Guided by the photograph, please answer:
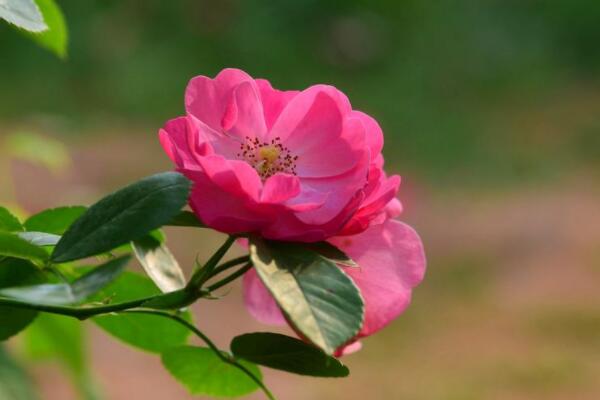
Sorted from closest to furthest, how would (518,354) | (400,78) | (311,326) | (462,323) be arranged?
(311,326)
(518,354)
(462,323)
(400,78)

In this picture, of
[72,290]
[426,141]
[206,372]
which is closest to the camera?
[72,290]

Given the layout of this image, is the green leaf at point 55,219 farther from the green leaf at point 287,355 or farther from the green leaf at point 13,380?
the green leaf at point 13,380

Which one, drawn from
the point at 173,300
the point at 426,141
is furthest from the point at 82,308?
the point at 426,141

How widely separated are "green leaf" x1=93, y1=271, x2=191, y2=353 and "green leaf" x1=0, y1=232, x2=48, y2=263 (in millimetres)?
69

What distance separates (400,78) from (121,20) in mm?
755

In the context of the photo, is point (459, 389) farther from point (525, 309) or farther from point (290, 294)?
point (290, 294)

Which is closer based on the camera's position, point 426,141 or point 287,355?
point 287,355

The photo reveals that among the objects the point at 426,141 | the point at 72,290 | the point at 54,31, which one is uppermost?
the point at 426,141

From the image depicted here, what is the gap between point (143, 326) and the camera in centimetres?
37

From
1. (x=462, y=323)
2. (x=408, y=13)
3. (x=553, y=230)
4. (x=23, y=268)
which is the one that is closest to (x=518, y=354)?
(x=462, y=323)

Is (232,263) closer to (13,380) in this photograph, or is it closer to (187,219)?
(187,219)

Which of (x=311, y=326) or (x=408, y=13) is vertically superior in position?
(x=408, y=13)

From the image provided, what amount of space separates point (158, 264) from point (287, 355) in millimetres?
42

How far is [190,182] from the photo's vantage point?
0.88 feet
